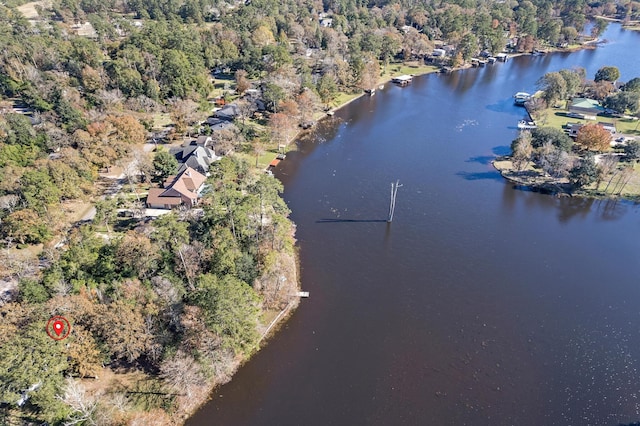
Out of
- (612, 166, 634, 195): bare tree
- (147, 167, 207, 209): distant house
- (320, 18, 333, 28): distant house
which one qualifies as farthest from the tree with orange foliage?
(320, 18, 333, 28): distant house

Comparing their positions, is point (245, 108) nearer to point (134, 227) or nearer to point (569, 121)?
point (134, 227)

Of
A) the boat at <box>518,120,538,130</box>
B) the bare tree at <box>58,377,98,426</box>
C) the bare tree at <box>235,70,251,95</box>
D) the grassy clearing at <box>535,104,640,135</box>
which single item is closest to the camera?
the bare tree at <box>58,377,98,426</box>

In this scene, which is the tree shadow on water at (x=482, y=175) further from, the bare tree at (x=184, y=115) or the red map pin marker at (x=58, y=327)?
the red map pin marker at (x=58, y=327)

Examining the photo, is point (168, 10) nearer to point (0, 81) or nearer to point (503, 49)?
point (0, 81)

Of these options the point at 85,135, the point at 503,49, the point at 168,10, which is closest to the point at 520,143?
the point at 85,135

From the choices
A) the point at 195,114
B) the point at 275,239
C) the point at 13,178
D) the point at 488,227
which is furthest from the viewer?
the point at 195,114

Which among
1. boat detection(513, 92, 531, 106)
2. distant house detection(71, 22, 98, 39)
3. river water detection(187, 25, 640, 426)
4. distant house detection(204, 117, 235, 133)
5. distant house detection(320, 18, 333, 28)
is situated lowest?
river water detection(187, 25, 640, 426)

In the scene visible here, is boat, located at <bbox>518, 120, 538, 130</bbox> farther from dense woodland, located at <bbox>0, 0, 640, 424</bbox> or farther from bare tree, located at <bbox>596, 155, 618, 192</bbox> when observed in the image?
dense woodland, located at <bbox>0, 0, 640, 424</bbox>
